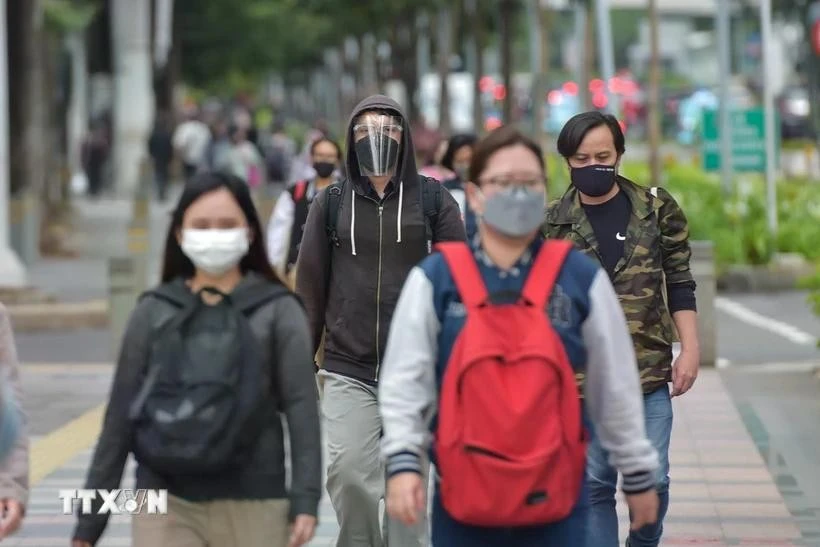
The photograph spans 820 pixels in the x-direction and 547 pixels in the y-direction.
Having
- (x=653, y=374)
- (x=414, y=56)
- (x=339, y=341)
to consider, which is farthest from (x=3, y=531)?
(x=414, y=56)

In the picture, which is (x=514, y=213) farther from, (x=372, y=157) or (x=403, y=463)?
(x=372, y=157)

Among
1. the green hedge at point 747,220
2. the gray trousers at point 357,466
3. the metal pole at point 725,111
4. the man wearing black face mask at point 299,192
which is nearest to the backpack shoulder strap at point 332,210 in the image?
the gray trousers at point 357,466

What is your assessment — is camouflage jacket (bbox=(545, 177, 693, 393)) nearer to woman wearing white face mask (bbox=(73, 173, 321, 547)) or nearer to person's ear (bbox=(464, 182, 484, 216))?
person's ear (bbox=(464, 182, 484, 216))

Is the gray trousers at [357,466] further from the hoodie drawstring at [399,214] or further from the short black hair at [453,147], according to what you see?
the short black hair at [453,147]

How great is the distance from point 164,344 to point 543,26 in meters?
28.7

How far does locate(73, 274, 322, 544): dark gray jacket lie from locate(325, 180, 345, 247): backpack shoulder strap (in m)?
2.05

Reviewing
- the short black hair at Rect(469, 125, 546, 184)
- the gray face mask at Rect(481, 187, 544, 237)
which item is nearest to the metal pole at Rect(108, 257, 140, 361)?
the short black hair at Rect(469, 125, 546, 184)

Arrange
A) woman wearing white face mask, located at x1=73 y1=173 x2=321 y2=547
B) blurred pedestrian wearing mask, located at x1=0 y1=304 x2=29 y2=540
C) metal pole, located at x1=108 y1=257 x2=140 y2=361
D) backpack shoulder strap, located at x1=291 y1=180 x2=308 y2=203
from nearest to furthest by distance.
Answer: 1. woman wearing white face mask, located at x1=73 y1=173 x2=321 y2=547
2. blurred pedestrian wearing mask, located at x1=0 y1=304 x2=29 y2=540
3. backpack shoulder strap, located at x1=291 y1=180 x2=308 y2=203
4. metal pole, located at x1=108 y1=257 x2=140 y2=361

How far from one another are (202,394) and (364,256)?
7.22ft

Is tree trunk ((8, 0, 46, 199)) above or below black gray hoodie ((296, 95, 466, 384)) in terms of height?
above

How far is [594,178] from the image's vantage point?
21.7 ft

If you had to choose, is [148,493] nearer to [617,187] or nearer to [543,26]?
[617,187]

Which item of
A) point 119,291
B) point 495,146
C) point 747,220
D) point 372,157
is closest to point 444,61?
point 747,220

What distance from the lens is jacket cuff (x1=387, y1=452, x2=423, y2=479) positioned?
4.75 m
